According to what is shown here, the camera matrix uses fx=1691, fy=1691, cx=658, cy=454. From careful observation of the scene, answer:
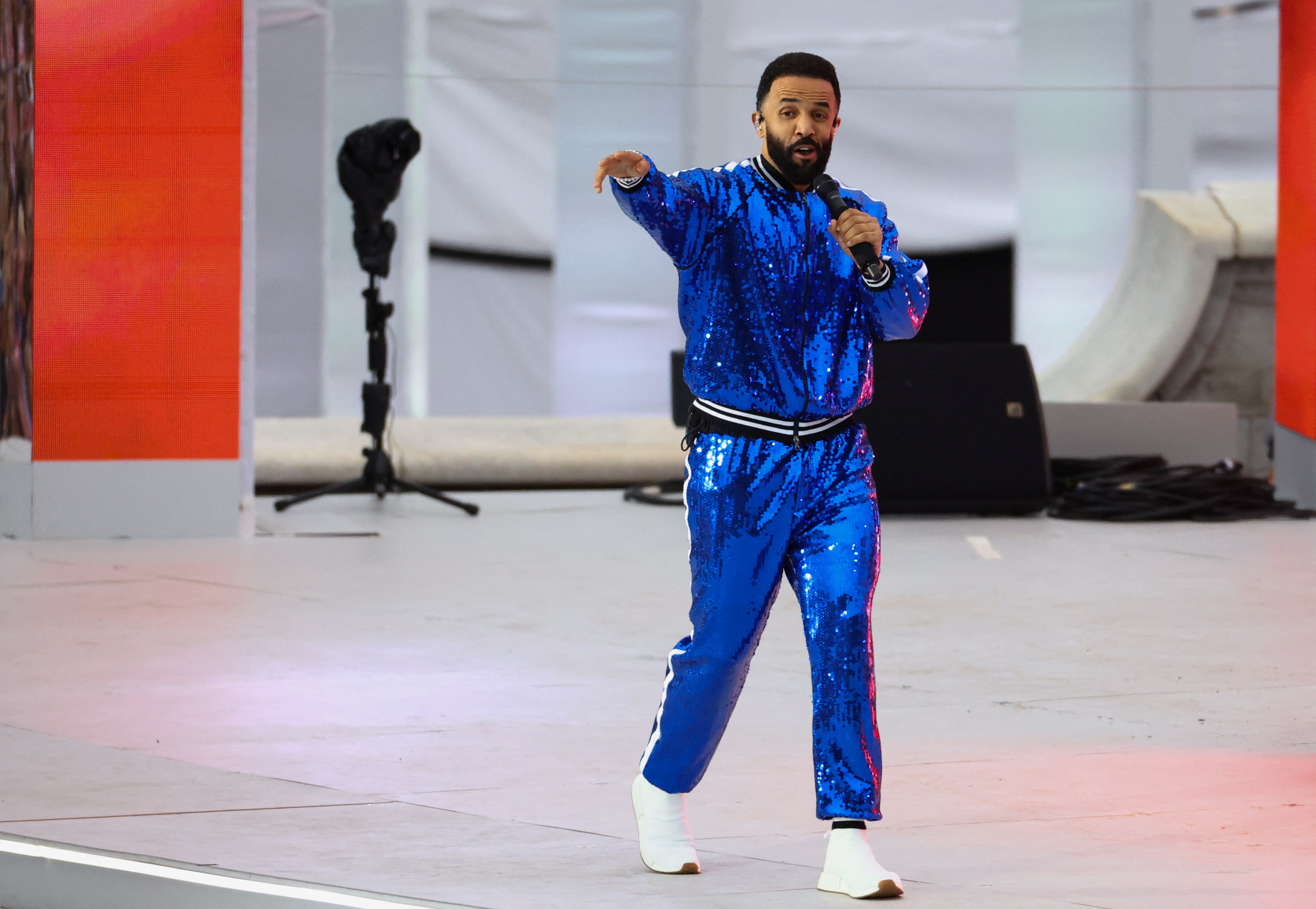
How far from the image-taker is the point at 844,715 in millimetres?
2535

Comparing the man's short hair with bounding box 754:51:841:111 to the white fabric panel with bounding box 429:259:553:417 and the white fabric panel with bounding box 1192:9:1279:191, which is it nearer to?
the white fabric panel with bounding box 429:259:553:417

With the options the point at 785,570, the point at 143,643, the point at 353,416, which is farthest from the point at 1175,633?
the point at 353,416

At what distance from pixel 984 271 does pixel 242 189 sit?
22.1 ft

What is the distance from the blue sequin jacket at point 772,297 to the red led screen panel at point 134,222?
4.75 meters

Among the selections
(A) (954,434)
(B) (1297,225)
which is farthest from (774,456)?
(B) (1297,225)

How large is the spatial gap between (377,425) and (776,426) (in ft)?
20.2

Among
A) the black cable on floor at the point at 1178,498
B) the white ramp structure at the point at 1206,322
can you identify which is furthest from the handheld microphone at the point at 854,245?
the white ramp structure at the point at 1206,322

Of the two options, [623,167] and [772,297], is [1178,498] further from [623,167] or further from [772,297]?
[623,167]

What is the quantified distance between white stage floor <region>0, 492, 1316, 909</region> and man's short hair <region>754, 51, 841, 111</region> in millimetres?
1215

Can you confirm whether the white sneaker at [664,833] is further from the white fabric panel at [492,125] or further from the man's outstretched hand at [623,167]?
the white fabric panel at [492,125]

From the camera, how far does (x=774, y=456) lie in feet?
8.48

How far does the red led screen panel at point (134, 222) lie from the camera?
22.7 feet

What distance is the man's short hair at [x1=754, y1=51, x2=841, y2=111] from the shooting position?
2596 millimetres

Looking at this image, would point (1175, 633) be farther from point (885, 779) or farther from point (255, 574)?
point (255, 574)
